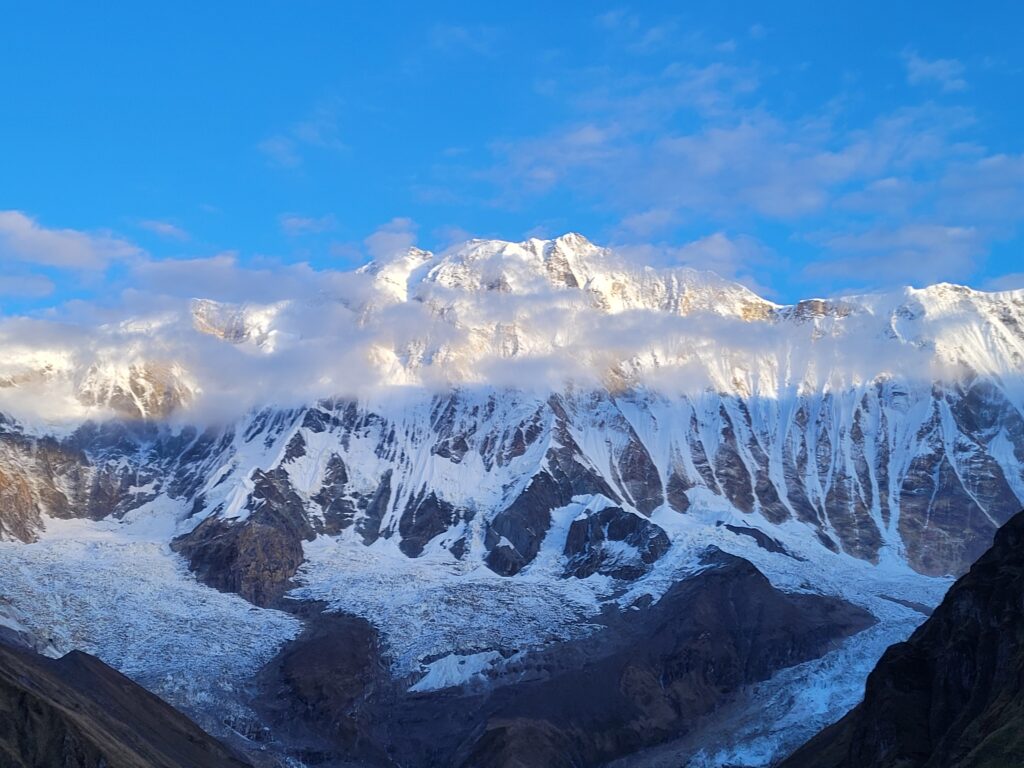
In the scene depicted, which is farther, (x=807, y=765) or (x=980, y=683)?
(x=807, y=765)

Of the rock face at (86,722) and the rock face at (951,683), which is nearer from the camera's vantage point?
the rock face at (951,683)

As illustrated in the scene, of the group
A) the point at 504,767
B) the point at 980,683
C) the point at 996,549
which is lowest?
the point at 504,767

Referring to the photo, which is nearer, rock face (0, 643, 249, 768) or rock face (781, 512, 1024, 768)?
rock face (781, 512, 1024, 768)

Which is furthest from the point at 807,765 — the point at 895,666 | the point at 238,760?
the point at 238,760

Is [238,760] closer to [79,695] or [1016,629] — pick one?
[79,695]
